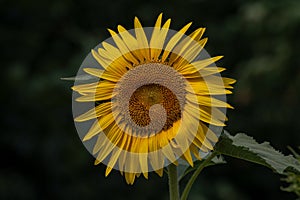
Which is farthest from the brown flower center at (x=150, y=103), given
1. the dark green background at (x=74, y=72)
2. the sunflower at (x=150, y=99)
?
the dark green background at (x=74, y=72)

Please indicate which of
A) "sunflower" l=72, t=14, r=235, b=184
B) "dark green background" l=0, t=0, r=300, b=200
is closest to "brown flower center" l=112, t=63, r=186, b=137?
"sunflower" l=72, t=14, r=235, b=184

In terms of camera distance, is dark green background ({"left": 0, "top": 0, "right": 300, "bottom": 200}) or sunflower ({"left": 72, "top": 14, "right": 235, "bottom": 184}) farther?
dark green background ({"left": 0, "top": 0, "right": 300, "bottom": 200})

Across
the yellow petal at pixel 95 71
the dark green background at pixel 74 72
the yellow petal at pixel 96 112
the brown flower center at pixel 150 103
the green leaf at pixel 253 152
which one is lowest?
the dark green background at pixel 74 72

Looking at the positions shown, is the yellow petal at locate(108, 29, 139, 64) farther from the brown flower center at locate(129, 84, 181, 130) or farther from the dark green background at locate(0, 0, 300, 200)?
the dark green background at locate(0, 0, 300, 200)

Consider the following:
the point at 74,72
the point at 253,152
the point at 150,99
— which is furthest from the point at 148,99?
the point at 74,72

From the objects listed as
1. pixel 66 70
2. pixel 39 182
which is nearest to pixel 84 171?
pixel 39 182

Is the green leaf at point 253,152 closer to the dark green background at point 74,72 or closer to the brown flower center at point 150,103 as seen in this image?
the brown flower center at point 150,103

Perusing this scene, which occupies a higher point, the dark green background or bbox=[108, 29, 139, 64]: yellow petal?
bbox=[108, 29, 139, 64]: yellow petal
